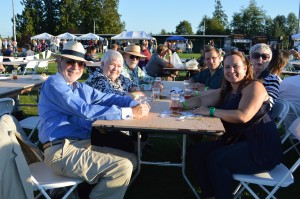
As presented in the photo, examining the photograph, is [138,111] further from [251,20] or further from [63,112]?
[251,20]

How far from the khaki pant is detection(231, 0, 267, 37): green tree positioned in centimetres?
7125

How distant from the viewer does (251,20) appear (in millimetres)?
70500

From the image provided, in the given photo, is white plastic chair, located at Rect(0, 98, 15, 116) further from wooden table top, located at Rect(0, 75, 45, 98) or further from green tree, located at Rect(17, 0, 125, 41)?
green tree, located at Rect(17, 0, 125, 41)

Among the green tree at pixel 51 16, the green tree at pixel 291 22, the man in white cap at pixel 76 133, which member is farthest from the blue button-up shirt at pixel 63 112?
the green tree at pixel 291 22

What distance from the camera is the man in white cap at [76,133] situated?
8.11 ft

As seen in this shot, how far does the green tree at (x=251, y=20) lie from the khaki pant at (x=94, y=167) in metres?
71.2

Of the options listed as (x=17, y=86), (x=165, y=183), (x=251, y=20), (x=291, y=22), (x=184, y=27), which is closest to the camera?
(x=165, y=183)

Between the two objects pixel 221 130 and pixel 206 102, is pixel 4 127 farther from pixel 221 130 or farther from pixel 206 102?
pixel 206 102

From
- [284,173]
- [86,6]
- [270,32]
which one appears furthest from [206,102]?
[270,32]

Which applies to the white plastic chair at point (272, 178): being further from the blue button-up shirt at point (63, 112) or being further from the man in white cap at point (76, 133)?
the blue button-up shirt at point (63, 112)

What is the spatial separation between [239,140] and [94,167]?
1.27 m

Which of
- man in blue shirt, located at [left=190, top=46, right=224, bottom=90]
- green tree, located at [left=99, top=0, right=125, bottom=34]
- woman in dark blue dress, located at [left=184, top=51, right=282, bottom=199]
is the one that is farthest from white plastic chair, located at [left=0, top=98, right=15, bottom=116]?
green tree, located at [left=99, top=0, right=125, bottom=34]

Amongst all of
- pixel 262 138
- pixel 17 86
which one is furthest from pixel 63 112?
pixel 17 86

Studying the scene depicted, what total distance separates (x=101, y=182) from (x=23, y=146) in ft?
2.20
